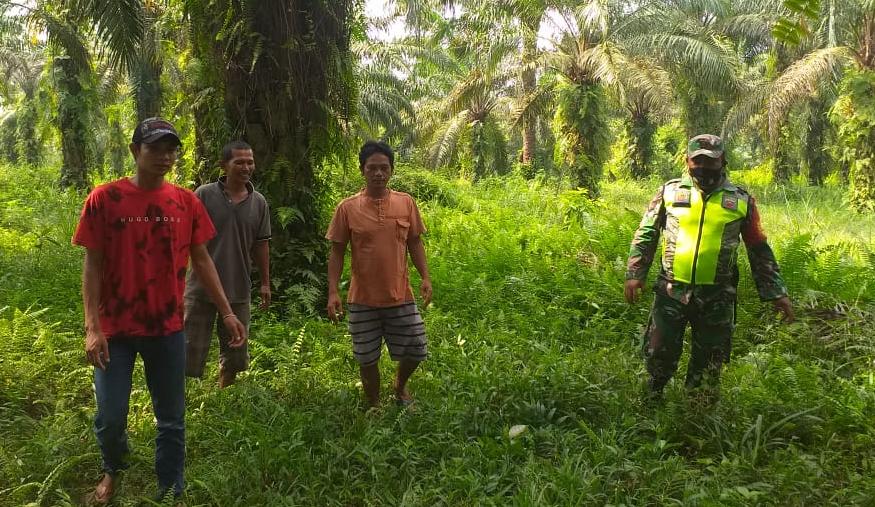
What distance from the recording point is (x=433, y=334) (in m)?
5.30

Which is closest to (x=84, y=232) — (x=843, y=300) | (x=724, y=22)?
(x=843, y=300)

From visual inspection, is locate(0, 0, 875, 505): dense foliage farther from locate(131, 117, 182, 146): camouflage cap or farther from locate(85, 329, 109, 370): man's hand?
locate(131, 117, 182, 146): camouflage cap

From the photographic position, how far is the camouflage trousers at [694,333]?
11.9 ft

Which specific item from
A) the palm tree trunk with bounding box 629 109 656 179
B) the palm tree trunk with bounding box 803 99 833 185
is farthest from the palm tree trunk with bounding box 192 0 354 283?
the palm tree trunk with bounding box 803 99 833 185

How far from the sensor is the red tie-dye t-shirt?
262 centimetres

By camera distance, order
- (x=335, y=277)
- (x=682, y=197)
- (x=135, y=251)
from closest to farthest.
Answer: (x=135, y=251), (x=682, y=197), (x=335, y=277)

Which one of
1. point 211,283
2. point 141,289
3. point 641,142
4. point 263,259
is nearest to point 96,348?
point 141,289

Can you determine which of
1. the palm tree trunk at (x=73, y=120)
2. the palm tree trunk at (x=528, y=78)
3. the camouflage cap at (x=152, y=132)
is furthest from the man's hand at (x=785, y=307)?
the palm tree trunk at (x=73, y=120)

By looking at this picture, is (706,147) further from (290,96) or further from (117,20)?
(117,20)

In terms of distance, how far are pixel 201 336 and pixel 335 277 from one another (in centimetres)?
95

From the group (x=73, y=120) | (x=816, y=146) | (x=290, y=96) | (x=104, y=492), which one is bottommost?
(x=104, y=492)

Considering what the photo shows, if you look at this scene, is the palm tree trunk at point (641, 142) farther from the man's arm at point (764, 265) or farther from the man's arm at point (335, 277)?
the man's arm at point (335, 277)

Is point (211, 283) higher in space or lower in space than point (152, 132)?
lower

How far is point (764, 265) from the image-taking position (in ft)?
11.9
